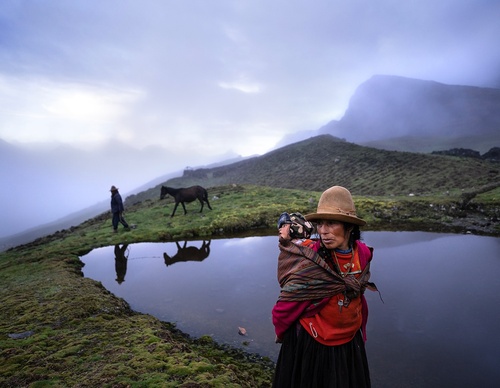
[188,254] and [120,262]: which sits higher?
[120,262]

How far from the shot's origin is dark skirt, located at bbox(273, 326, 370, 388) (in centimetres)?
280

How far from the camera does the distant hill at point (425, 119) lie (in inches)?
3061

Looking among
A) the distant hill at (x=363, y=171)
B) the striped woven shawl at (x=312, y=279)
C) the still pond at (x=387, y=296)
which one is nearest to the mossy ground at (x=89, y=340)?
the still pond at (x=387, y=296)

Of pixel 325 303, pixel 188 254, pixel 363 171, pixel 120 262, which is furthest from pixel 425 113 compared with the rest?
pixel 325 303

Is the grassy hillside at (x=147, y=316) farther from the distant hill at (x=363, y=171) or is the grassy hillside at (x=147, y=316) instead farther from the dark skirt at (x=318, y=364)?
the dark skirt at (x=318, y=364)

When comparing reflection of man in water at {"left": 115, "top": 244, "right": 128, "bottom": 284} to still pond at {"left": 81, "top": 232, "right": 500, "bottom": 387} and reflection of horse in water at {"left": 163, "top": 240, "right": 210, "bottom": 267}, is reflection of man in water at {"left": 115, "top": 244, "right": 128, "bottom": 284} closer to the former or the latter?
→ still pond at {"left": 81, "top": 232, "right": 500, "bottom": 387}

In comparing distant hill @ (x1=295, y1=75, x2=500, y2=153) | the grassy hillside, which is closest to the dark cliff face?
distant hill @ (x1=295, y1=75, x2=500, y2=153)

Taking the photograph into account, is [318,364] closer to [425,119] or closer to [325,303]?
[325,303]

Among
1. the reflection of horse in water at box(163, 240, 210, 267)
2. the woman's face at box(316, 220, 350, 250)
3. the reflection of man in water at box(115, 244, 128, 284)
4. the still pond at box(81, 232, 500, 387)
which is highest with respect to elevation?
the woman's face at box(316, 220, 350, 250)

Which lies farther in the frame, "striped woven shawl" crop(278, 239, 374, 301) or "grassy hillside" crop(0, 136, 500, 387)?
"grassy hillside" crop(0, 136, 500, 387)

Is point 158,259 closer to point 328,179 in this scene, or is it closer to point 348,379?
point 348,379

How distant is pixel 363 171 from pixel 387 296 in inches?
1058

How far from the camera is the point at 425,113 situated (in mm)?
132875

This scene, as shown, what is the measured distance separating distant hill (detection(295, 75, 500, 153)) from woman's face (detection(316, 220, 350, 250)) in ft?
220
